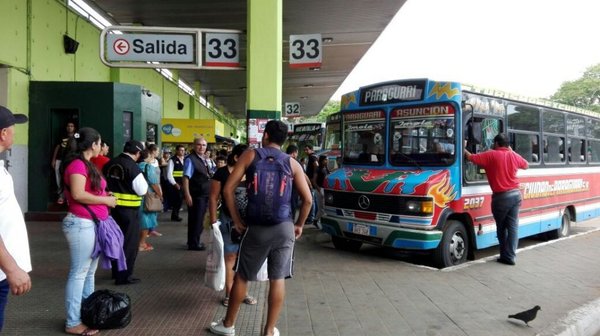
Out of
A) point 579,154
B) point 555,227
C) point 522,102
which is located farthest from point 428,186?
point 579,154

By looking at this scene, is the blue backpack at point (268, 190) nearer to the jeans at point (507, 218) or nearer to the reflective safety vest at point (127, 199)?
the reflective safety vest at point (127, 199)

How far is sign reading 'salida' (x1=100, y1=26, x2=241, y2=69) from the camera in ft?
23.5

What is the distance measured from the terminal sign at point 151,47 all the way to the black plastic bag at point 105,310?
13.3 feet

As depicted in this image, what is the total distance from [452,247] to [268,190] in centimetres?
444

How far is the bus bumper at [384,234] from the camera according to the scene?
6.84 metres

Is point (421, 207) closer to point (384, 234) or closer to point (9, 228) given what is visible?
point (384, 234)

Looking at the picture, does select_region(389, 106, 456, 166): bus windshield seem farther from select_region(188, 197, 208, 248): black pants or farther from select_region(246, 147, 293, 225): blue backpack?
select_region(246, 147, 293, 225): blue backpack

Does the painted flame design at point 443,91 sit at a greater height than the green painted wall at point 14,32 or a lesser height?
lesser

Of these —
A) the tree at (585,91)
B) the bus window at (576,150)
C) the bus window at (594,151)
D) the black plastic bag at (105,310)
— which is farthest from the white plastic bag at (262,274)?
the tree at (585,91)

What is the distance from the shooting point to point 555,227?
9867mm

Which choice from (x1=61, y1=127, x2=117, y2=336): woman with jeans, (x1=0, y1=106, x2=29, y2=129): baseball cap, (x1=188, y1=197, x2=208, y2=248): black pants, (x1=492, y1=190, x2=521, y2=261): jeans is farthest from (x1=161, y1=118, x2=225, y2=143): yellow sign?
(x1=0, y1=106, x2=29, y2=129): baseball cap

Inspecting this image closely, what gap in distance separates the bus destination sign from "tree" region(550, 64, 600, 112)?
48.1 metres

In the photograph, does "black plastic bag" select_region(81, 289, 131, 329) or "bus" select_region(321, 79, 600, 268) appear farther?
"bus" select_region(321, 79, 600, 268)

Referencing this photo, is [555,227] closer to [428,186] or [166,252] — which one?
[428,186]
